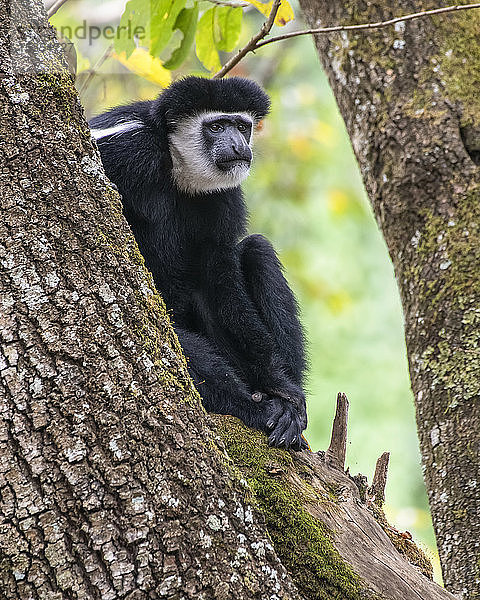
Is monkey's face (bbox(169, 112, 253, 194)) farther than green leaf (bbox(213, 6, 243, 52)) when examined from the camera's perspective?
Yes

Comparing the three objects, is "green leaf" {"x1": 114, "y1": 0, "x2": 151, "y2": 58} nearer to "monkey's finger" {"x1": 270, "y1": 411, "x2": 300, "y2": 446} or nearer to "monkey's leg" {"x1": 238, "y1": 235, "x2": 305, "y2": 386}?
"monkey's leg" {"x1": 238, "y1": 235, "x2": 305, "y2": 386}

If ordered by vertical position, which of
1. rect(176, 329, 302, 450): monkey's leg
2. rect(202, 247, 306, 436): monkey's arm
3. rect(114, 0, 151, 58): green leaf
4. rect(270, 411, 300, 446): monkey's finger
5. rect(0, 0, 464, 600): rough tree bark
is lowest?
rect(0, 0, 464, 600): rough tree bark

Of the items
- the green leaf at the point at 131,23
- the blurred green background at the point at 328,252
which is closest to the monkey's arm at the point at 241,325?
the green leaf at the point at 131,23

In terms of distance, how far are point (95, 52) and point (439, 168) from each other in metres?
4.60

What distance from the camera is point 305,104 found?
27.8 feet

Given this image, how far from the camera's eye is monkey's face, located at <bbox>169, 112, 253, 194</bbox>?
3.19 meters

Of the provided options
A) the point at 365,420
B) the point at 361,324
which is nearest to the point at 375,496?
the point at 365,420

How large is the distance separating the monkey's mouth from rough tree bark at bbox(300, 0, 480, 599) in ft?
1.78

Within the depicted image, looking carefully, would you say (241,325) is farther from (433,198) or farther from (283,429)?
(433,198)

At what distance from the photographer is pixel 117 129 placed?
2.91 m

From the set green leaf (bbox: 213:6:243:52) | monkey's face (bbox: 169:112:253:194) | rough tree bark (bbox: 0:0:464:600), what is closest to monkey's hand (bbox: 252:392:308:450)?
rough tree bark (bbox: 0:0:464:600)

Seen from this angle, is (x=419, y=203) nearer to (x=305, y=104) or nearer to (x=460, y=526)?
(x=460, y=526)

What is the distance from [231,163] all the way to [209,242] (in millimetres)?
466

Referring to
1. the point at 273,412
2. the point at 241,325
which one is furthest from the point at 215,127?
the point at 273,412
